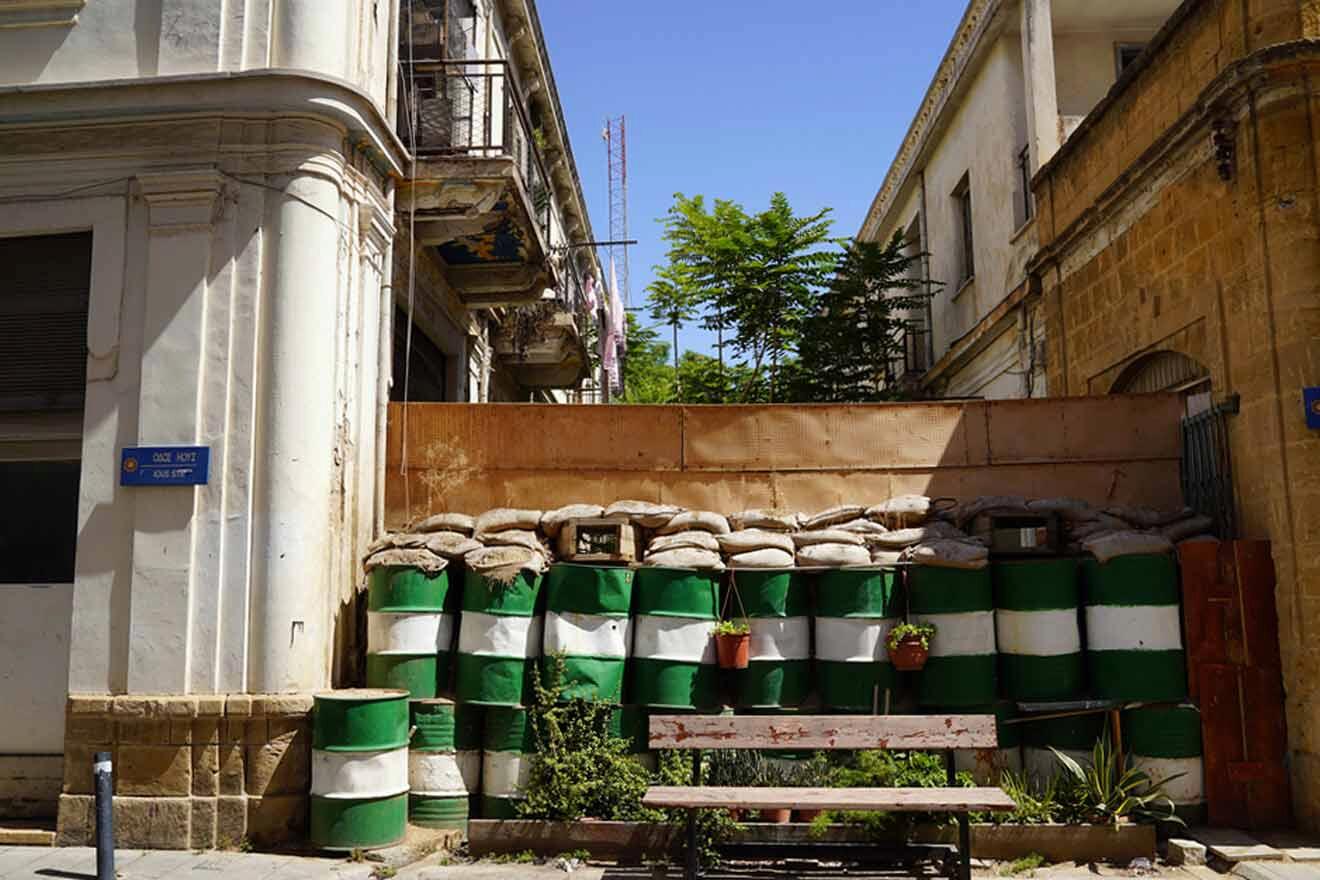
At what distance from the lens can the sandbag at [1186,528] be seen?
838 cm

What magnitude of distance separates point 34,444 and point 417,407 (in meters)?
3.10

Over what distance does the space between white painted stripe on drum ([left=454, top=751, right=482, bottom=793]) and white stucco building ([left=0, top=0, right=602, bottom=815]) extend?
3.99 feet

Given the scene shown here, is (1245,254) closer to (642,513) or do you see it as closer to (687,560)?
(687,560)

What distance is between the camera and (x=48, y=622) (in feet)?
27.7

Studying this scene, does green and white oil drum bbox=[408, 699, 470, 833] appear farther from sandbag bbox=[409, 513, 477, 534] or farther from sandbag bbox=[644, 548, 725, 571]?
sandbag bbox=[644, 548, 725, 571]

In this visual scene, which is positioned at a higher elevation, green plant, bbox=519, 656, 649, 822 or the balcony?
the balcony

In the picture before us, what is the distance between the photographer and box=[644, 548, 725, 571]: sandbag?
27.2ft

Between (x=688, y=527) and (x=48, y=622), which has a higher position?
(x=688, y=527)

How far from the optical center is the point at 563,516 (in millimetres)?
8727

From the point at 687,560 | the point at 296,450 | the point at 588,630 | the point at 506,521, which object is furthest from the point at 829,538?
the point at 296,450

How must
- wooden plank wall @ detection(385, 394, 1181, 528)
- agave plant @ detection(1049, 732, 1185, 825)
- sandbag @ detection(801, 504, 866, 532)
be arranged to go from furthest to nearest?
1. wooden plank wall @ detection(385, 394, 1181, 528)
2. sandbag @ detection(801, 504, 866, 532)
3. agave plant @ detection(1049, 732, 1185, 825)

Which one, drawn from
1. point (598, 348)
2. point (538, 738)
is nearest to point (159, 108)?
point (538, 738)

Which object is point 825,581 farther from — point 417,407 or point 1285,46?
point 1285,46

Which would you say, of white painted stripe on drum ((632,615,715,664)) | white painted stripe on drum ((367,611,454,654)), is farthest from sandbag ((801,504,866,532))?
white painted stripe on drum ((367,611,454,654))
